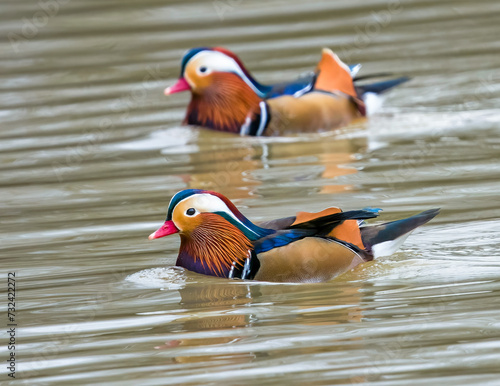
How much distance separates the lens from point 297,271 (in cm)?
543

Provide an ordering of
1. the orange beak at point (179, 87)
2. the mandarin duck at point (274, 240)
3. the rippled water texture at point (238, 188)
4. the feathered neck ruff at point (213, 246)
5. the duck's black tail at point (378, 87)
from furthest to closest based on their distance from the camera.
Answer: the duck's black tail at point (378, 87)
the orange beak at point (179, 87)
the feathered neck ruff at point (213, 246)
the mandarin duck at point (274, 240)
the rippled water texture at point (238, 188)

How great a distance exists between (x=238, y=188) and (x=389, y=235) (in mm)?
1948

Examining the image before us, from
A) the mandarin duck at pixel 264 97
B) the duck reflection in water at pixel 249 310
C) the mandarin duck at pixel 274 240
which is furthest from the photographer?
the mandarin duck at pixel 264 97

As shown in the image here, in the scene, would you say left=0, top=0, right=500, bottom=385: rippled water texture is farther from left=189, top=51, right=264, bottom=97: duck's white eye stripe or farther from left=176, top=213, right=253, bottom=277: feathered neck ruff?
A: left=189, top=51, right=264, bottom=97: duck's white eye stripe

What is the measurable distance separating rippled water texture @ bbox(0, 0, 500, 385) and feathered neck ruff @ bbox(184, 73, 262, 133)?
130 mm

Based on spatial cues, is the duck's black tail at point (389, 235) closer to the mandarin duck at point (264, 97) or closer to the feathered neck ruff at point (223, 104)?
the mandarin duck at point (264, 97)

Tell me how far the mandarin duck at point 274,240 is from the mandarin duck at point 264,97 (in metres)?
3.02

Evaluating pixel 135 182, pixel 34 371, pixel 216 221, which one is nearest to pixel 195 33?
pixel 135 182

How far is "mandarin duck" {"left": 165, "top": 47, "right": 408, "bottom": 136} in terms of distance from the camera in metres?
8.65

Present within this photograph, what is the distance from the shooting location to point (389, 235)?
18.3ft

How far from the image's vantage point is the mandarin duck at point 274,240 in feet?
17.8

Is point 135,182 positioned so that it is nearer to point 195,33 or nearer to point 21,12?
point 195,33

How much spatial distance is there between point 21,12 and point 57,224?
22.0 ft

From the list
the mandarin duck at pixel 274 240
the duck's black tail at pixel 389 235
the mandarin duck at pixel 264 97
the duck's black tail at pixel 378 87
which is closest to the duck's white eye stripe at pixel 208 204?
the mandarin duck at pixel 274 240
